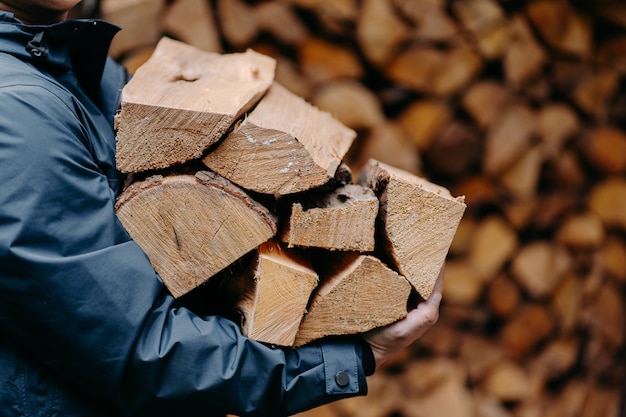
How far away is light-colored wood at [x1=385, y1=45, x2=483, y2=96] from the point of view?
239cm

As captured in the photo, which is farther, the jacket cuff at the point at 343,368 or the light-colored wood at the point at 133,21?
the light-colored wood at the point at 133,21

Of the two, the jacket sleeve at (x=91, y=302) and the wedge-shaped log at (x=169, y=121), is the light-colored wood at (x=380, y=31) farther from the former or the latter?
the jacket sleeve at (x=91, y=302)

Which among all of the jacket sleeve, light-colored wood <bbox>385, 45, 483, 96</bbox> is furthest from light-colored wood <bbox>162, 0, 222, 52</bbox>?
the jacket sleeve

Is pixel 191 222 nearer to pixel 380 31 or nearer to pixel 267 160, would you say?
pixel 267 160

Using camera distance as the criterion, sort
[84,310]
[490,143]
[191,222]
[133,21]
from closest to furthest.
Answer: [84,310] → [191,222] → [133,21] → [490,143]

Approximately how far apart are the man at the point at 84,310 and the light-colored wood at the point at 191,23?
87 cm

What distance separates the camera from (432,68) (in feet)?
7.88

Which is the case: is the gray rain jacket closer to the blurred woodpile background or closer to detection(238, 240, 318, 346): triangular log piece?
detection(238, 240, 318, 346): triangular log piece

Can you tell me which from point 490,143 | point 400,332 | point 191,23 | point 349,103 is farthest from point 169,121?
point 490,143

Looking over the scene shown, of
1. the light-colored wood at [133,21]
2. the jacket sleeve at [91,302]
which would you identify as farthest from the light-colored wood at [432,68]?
the jacket sleeve at [91,302]

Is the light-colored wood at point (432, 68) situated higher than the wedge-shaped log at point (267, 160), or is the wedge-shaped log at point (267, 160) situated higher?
the wedge-shaped log at point (267, 160)

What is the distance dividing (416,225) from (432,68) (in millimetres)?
1294

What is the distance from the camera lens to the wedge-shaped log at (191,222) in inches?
45.9

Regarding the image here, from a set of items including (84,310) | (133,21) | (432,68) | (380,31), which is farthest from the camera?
(432,68)
